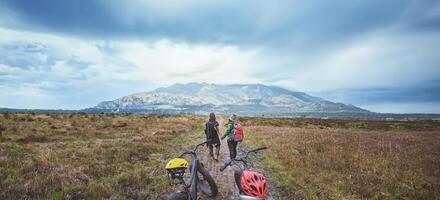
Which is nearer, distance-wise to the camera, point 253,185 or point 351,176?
point 253,185

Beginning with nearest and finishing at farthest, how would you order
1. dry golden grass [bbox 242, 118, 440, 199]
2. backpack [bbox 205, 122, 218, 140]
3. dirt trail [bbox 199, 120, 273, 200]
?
dirt trail [bbox 199, 120, 273, 200]
dry golden grass [bbox 242, 118, 440, 199]
backpack [bbox 205, 122, 218, 140]

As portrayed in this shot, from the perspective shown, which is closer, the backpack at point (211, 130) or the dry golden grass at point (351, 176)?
the dry golden grass at point (351, 176)

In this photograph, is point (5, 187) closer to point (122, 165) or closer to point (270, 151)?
point (122, 165)

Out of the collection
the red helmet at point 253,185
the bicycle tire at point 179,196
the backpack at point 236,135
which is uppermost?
the backpack at point 236,135

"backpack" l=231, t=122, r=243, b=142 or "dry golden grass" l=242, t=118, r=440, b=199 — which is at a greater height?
"backpack" l=231, t=122, r=243, b=142

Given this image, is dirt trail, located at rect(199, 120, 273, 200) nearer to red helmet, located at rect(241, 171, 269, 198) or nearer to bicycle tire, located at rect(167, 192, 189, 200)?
bicycle tire, located at rect(167, 192, 189, 200)

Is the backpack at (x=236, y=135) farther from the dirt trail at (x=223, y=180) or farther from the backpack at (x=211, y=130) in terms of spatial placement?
the dirt trail at (x=223, y=180)

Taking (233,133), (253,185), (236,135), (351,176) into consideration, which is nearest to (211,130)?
(233,133)

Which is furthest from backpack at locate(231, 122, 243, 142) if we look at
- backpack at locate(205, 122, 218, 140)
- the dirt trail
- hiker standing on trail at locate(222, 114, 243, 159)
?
the dirt trail

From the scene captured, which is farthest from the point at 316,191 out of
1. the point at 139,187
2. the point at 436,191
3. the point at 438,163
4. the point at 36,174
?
the point at 438,163

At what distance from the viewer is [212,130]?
1532 centimetres

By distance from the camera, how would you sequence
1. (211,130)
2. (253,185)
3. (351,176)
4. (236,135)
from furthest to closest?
(211,130) → (236,135) → (351,176) → (253,185)

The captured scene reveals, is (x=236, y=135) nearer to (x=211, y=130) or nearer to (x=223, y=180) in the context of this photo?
(x=211, y=130)

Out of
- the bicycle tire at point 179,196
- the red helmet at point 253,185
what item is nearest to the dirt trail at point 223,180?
the bicycle tire at point 179,196
